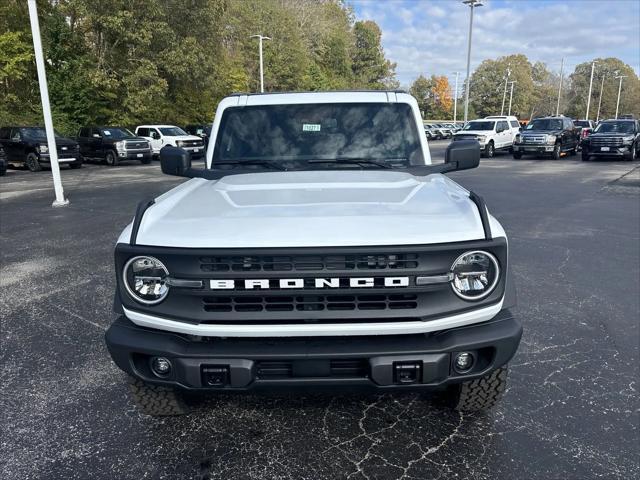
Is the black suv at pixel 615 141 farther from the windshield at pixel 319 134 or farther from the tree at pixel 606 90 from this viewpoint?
the tree at pixel 606 90

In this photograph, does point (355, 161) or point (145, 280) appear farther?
point (355, 161)

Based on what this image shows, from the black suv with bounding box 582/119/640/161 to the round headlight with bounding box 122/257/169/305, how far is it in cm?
2471

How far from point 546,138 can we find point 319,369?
24.9 m

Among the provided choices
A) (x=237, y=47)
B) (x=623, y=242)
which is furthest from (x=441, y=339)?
(x=237, y=47)

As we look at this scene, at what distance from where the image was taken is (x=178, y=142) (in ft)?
78.4

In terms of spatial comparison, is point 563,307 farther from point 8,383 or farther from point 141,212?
point 8,383

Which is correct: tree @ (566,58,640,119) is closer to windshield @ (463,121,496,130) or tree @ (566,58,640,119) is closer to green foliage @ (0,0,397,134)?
windshield @ (463,121,496,130)

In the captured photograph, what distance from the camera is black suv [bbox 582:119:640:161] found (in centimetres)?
2227

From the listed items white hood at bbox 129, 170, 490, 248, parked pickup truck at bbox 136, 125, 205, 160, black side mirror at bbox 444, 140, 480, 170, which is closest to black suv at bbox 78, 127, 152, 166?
parked pickup truck at bbox 136, 125, 205, 160

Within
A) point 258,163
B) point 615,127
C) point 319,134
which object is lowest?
point 615,127

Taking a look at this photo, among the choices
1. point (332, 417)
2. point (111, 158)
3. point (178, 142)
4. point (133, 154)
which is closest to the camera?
point (332, 417)

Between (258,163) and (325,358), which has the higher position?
(258,163)

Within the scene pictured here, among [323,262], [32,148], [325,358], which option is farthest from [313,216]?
[32,148]

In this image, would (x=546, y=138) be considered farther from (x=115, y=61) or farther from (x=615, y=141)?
(x=115, y=61)
